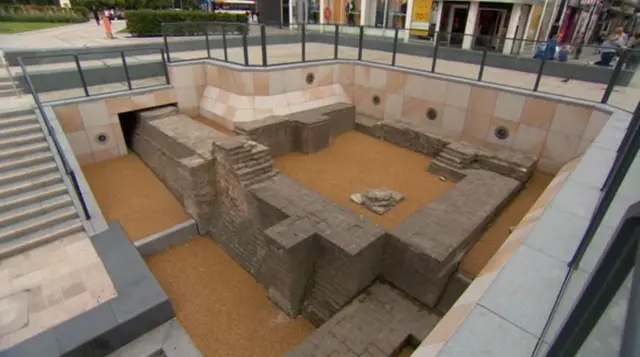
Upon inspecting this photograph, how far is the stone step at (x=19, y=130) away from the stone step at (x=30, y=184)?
1.45 m

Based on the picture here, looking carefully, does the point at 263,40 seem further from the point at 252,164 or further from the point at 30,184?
the point at 30,184

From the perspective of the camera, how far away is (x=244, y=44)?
10508 mm

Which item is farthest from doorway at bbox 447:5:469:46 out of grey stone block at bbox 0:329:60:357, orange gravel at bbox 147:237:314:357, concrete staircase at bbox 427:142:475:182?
grey stone block at bbox 0:329:60:357

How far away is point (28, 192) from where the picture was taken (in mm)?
7406

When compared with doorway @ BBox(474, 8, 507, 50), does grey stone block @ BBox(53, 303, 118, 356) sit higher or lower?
lower

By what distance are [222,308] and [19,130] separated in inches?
259

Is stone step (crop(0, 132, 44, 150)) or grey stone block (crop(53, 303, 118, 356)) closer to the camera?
grey stone block (crop(53, 303, 118, 356))

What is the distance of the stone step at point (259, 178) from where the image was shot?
24.4 ft

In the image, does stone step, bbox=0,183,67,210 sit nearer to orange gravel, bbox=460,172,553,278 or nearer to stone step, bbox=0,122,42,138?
stone step, bbox=0,122,42,138

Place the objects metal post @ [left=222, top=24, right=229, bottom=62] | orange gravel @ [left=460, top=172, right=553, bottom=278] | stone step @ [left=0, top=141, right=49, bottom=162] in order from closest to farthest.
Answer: orange gravel @ [left=460, top=172, right=553, bottom=278] → stone step @ [left=0, top=141, right=49, bottom=162] → metal post @ [left=222, top=24, right=229, bottom=62]

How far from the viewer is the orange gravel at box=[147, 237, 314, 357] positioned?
5.98 meters

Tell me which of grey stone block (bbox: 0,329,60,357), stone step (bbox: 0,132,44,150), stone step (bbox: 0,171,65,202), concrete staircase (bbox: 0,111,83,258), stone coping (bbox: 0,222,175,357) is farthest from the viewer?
stone step (bbox: 0,132,44,150)

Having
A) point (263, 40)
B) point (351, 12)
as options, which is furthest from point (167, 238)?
point (351, 12)

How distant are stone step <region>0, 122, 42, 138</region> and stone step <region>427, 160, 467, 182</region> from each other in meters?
9.81
